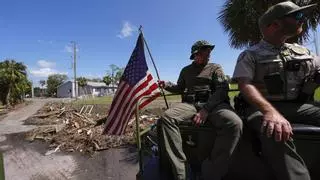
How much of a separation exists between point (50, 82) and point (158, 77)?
415ft

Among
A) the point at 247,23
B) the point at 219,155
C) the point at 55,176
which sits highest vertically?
the point at 247,23

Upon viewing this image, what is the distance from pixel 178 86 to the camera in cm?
434

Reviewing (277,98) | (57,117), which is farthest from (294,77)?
(57,117)

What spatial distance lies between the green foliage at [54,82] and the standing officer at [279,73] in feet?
391

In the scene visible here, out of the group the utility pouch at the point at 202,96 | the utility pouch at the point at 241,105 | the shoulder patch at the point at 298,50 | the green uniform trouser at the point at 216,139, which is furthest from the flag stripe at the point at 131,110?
the shoulder patch at the point at 298,50

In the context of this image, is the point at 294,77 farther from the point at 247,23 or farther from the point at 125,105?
the point at 247,23

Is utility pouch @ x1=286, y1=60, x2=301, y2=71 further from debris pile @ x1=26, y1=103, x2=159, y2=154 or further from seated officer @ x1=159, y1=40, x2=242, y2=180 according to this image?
debris pile @ x1=26, y1=103, x2=159, y2=154

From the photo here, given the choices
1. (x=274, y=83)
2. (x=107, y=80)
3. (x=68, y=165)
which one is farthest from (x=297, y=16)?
(x=107, y=80)

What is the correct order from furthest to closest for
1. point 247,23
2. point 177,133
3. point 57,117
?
point 57,117 < point 247,23 < point 177,133

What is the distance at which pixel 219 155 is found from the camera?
2416mm

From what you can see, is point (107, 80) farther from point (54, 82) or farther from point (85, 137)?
point (85, 137)

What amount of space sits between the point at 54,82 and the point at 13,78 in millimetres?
90379

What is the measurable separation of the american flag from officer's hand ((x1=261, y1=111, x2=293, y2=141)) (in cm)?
193

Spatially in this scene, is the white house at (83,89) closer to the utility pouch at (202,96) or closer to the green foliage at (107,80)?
the green foliage at (107,80)
